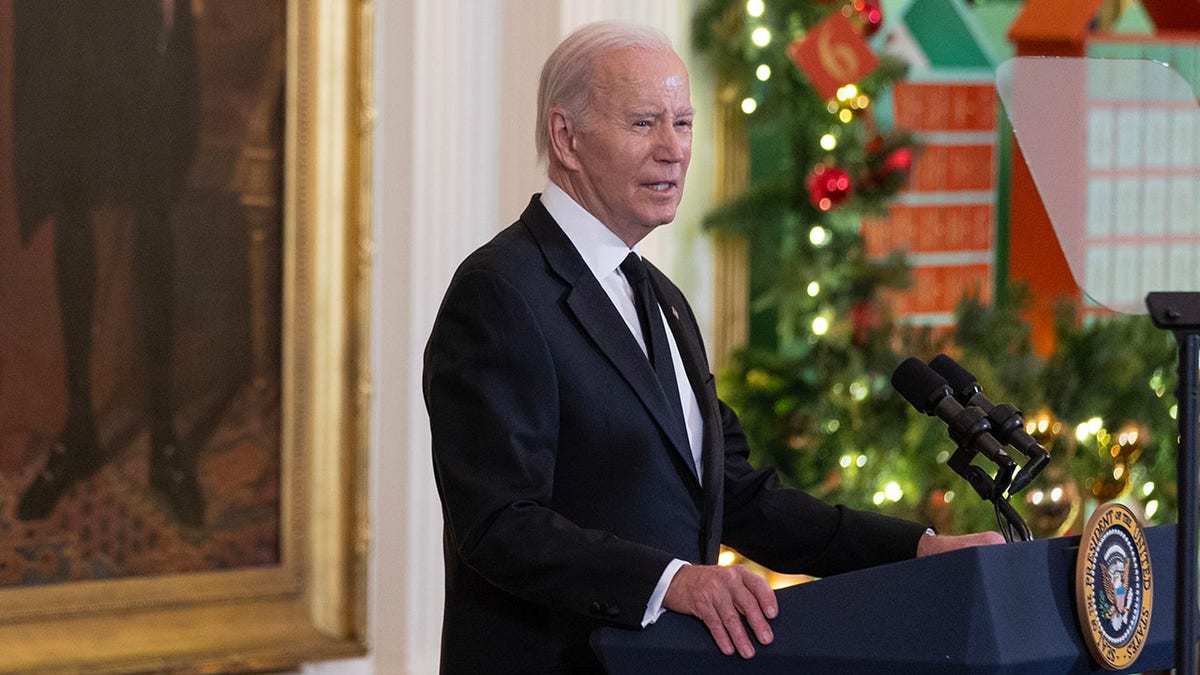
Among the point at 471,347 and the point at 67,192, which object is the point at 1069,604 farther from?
the point at 67,192

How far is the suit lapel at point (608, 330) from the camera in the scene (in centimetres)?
184

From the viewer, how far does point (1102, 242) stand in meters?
1.74

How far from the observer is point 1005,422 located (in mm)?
1767

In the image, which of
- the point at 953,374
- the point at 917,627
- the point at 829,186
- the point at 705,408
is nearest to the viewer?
the point at 917,627

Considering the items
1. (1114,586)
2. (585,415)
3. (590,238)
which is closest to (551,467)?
(585,415)

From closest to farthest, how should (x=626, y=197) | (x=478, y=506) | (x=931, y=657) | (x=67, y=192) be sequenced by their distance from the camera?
(x=931, y=657) → (x=478, y=506) → (x=626, y=197) → (x=67, y=192)

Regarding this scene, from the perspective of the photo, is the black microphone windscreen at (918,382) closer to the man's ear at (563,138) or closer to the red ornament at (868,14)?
the man's ear at (563,138)

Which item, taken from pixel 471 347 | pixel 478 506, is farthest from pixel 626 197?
pixel 478 506

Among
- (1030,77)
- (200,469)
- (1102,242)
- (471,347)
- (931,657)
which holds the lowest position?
(200,469)

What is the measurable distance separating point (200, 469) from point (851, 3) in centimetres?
224

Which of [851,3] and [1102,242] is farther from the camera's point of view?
[851,3]

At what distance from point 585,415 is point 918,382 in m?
0.39

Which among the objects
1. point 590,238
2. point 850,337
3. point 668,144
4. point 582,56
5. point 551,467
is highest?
point 582,56

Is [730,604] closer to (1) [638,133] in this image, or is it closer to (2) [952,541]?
(2) [952,541]
